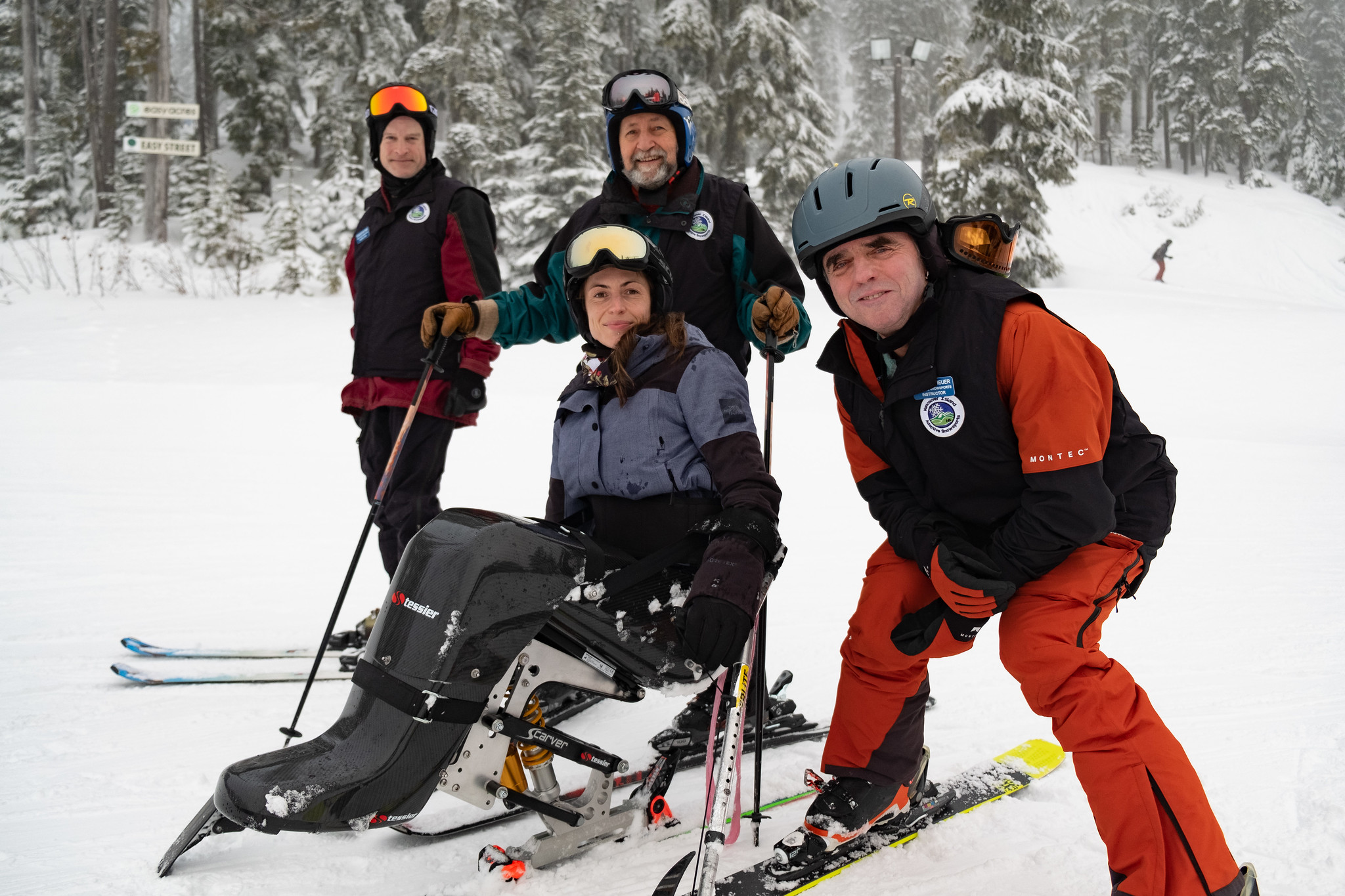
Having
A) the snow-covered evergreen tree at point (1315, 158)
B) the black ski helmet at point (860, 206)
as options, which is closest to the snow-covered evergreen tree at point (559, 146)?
the black ski helmet at point (860, 206)

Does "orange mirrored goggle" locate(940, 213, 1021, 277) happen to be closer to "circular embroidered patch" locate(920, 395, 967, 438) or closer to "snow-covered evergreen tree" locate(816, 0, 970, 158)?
"circular embroidered patch" locate(920, 395, 967, 438)

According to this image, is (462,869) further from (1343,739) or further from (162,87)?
(162,87)

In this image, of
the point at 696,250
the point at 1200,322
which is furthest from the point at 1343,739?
the point at 1200,322

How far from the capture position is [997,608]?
2133mm

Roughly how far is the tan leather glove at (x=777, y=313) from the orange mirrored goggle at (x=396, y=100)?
1.88 m

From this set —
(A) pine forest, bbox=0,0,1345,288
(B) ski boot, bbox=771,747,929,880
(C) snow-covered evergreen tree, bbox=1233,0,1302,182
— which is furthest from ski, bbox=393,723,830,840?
(C) snow-covered evergreen tree, bbox=1233,0,1302,182

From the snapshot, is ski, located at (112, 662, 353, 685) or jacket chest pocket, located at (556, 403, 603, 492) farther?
ski, located at (112, 662, 353, 685)

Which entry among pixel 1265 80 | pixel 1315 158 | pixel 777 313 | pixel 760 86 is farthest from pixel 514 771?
pixel 1265 80

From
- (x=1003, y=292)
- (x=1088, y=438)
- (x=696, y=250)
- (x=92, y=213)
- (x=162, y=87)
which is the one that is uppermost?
(x=162, y=87)

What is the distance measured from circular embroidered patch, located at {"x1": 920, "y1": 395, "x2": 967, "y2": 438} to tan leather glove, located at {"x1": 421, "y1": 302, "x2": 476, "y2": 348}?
5.39 ft

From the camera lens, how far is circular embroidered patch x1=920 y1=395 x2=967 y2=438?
7.08ft

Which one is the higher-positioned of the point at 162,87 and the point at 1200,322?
the point at 162,87

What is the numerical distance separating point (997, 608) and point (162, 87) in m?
20.2

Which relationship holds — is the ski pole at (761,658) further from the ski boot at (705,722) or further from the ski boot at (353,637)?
the ski boot at (353,637)
